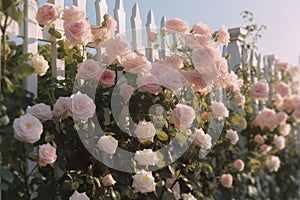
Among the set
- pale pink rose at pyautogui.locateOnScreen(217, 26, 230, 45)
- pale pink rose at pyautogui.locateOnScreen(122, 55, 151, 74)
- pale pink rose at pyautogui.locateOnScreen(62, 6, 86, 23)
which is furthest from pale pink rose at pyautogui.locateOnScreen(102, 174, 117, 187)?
pale pink rose at pyautogui.locateOnScreen(217, 26, 230, 45)

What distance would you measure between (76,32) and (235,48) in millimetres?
1603

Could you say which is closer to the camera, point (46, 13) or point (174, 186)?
point (46, 13)

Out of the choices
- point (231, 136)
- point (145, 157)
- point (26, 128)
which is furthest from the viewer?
point (231, 136)

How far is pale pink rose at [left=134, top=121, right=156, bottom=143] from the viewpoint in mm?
1800

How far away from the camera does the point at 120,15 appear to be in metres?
2.16

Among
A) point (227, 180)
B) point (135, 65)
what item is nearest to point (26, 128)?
point (135, 65)

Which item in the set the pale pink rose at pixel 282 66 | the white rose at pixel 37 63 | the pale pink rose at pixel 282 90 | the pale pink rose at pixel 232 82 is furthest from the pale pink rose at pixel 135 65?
the pale pink rose at pixel 282 66

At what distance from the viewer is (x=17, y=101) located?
1544 millimetres

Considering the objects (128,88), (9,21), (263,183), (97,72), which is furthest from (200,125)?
(263,183)

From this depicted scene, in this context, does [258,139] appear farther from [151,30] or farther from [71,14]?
[71,14]

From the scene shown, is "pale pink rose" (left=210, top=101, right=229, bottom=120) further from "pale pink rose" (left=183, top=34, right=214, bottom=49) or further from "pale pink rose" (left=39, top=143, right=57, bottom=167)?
"pale pink rose" (left=39, top=143, right=57, bottom=167)

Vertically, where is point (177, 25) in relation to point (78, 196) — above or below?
above

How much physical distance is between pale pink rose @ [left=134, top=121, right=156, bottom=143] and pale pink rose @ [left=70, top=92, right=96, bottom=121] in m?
0.26

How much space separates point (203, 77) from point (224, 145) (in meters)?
0.78
